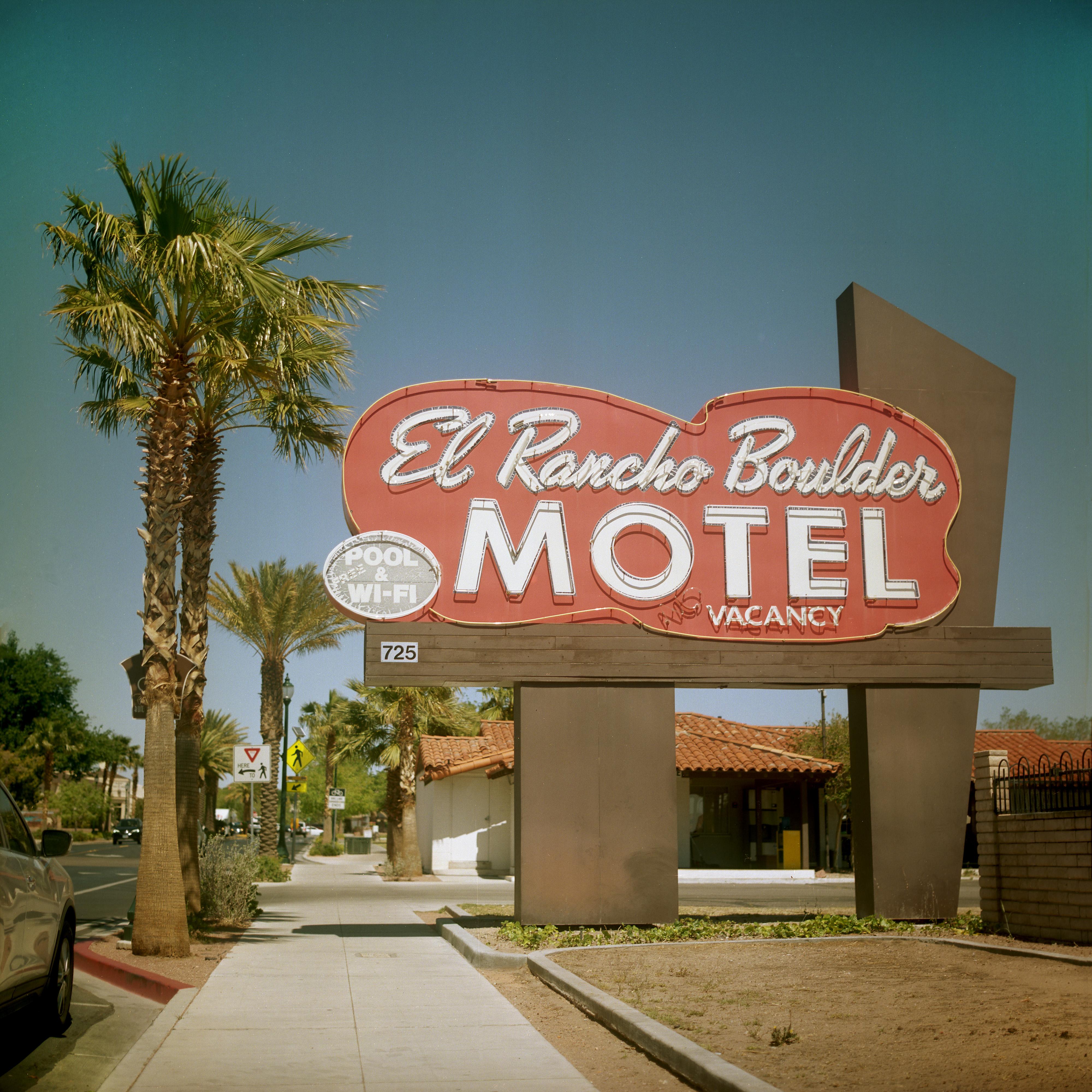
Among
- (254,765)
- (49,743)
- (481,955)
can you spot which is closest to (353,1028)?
(481,955)

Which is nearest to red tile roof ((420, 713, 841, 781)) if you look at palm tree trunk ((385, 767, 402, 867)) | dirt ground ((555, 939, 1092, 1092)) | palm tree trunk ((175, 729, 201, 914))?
palm tree trunk ((385, 767, 402, 867))

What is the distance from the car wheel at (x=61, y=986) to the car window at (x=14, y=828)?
74 cm

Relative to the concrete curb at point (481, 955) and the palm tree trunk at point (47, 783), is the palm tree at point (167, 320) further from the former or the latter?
the palm tree trunk at point (47, 783)

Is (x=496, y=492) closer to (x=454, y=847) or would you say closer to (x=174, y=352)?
(x=174, y=352)

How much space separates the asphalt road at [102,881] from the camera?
790 inches

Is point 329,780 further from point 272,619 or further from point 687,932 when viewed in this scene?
point 687,932

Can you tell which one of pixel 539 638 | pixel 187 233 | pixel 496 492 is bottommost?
pixel 539 638

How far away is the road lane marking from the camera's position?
25.5 metres

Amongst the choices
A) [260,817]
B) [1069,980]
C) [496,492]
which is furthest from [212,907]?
[260,817]

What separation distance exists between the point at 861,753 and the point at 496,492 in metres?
6.09

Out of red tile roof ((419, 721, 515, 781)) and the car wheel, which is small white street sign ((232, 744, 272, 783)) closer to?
red tile roof ((419, 721, 515, 781))

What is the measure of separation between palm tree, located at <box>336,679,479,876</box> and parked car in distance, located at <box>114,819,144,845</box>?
31.7m

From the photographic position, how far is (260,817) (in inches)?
1403

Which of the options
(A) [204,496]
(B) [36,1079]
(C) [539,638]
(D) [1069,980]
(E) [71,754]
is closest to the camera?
(B) [36,1079]
